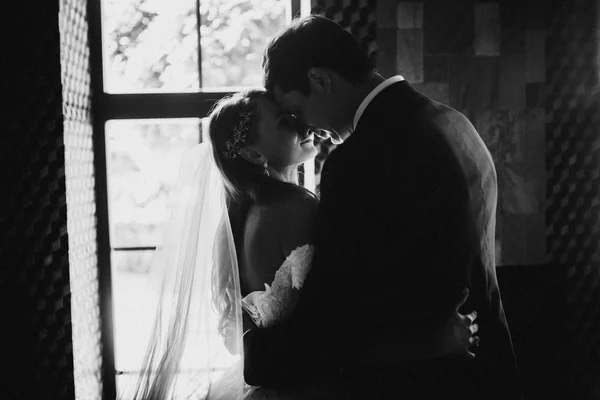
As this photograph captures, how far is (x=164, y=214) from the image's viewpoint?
279cm

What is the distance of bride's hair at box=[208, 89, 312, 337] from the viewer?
2111 millimetres

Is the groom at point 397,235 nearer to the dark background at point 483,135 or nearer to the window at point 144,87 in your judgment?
the dark background at point 483,135

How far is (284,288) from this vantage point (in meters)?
2.00

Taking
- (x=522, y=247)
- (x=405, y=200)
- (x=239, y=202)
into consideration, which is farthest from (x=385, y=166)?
(x=522, y=247)

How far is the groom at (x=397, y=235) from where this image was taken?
161 cm

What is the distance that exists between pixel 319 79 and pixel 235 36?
3.42ft

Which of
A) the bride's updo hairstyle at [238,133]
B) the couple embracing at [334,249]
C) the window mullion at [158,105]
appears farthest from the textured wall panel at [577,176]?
the window mullion at [158,105]

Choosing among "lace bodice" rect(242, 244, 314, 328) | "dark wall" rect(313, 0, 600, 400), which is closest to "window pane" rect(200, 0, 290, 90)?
"dark wall" rect(313, 0, 600, 400)

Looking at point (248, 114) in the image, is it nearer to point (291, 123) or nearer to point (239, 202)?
point (291, 123)

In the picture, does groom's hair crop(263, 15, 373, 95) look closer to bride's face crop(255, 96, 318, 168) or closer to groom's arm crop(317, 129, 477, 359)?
bride's face crop(255, 96, 318, 168)

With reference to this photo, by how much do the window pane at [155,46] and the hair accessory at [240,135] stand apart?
71 centimetres

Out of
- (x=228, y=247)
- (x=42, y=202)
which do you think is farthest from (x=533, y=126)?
(x=42, y=202)

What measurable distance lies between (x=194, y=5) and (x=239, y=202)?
110 cm

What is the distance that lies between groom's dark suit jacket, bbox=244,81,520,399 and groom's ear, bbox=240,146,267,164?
0.54 m
